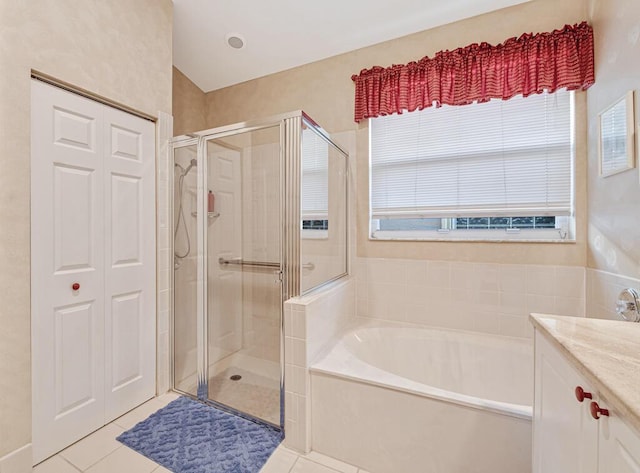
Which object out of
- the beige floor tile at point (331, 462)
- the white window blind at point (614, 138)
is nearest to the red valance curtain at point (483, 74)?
the white window blind at point (614, 138)

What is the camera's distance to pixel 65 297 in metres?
1.57

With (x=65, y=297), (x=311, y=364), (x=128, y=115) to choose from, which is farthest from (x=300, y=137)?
(x=65, y=297)

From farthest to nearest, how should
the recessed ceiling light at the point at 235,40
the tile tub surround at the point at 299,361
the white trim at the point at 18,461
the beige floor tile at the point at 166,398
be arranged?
Result: the recessed ceiling light at the point at 235,40, the beige floor tile at the point at 166,398, the tile tub surround at the point at 299,361, the white trim at the point at 18,461

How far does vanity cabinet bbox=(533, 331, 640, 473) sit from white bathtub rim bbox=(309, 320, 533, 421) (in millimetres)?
238

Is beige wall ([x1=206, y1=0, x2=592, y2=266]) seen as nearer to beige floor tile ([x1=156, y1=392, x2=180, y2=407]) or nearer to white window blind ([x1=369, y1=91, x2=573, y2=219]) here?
white window blind ([x1=369, y1=91, x2=573, y2=219])

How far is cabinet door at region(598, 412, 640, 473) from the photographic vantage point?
1.69 feet

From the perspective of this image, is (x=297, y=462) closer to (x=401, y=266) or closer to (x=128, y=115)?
(x=401, y=266)

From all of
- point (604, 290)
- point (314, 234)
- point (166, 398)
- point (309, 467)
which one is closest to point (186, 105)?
point (314, 234)

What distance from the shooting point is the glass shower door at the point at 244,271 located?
6.12ft

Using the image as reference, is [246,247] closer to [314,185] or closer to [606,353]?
[314,185]

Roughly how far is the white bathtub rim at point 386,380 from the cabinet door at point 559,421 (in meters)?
0.24

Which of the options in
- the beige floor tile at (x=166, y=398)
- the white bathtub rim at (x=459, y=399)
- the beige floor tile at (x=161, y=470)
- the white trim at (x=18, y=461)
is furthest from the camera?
the beige floor tile at (x=166, y=398)

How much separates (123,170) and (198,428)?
5.43ft

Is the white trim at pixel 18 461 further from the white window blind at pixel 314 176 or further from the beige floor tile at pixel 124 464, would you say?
the white window blind at pixel 314 176
